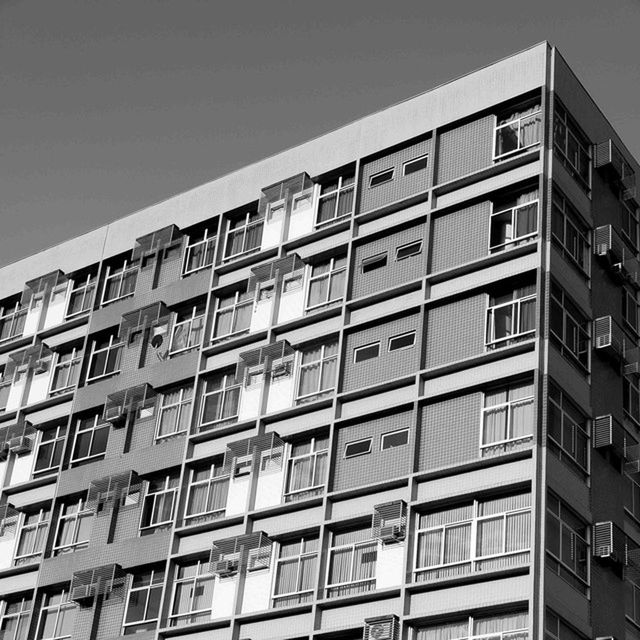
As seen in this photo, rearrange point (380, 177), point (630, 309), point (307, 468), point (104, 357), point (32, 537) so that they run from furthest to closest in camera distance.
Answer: point (104, 357) < point (32, 537) < point (380, 177) < point (630, 309) < point (307, 468)

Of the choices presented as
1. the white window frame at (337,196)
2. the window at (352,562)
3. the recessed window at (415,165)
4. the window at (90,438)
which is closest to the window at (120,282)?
the window at (90,438)

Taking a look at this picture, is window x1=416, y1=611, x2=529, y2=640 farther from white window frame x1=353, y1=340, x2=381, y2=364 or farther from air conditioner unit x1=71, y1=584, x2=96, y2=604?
air conditioner unit x1=71, y1=584, x2=96, y2=604

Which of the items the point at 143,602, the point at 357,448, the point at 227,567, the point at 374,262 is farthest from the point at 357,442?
the point at 143,602

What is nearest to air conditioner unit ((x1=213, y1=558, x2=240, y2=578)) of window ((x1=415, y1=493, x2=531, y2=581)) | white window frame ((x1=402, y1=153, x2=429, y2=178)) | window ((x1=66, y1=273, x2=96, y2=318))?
window ((x1=415, y1=493, x2=531, y2=581))

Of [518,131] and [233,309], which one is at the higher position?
[518,131]

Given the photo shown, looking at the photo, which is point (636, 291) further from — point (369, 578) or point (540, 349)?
point (369, 578)

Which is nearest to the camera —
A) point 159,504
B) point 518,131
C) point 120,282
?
point 518,131

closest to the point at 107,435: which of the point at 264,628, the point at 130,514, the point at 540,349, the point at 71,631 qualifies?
the point at 130,514

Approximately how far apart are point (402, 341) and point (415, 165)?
5.76 meters

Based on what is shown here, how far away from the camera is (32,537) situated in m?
41.3

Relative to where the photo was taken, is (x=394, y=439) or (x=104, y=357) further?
(x=104, y=357)

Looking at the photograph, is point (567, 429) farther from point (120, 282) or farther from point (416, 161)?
point (120, 282)

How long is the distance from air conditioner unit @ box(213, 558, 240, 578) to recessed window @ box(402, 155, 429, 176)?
39.9 ft

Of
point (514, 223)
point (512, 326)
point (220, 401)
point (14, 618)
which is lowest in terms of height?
point (14, 618)
